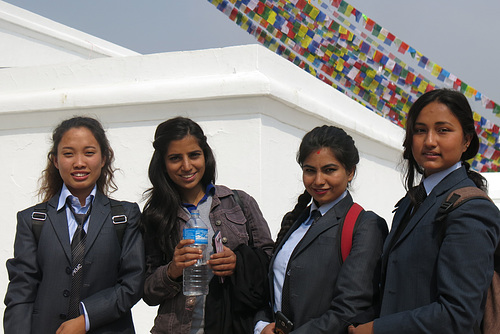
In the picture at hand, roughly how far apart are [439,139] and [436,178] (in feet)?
0.55

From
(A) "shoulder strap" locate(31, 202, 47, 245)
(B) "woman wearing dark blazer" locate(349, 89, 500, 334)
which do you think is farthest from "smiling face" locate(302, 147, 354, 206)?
(A) "shoulder strap" locate(31, 202, 47, 245)

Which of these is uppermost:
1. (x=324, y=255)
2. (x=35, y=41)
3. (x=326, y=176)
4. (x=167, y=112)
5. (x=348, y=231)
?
(x=35, y=41)

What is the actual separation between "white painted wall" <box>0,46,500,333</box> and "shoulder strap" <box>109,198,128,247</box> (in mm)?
1455

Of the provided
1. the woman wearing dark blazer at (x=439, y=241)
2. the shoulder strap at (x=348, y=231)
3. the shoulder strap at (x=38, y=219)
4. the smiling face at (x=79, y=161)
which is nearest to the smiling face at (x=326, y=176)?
the shoulder strap at (x=348, y=231)

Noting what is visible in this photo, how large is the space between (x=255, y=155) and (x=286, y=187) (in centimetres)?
47

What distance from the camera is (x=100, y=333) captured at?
271 centimetres

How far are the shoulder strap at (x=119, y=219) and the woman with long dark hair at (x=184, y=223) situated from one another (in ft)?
0.34

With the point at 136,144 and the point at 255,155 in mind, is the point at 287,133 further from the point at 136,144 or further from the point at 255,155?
the point at 136,144

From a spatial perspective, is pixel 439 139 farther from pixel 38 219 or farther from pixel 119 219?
pixel 38 219

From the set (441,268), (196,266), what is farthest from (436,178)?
(196,266)

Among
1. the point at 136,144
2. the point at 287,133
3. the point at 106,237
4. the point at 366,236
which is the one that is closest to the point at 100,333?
the point at 106,237

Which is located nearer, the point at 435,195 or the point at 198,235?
the point at 435,195

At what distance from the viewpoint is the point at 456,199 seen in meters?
2.09

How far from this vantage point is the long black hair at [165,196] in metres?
2.87
